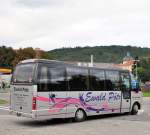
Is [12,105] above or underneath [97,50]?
underneath

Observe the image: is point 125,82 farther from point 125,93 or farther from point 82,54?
point 82,54

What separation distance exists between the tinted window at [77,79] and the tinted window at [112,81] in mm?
1576

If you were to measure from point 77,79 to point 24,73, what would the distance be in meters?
2.50

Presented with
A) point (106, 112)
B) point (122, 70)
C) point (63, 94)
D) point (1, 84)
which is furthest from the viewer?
point (1, 84)

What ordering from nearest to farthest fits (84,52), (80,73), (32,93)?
(32,93), (80,73), (84,52)

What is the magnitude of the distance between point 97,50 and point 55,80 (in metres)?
130

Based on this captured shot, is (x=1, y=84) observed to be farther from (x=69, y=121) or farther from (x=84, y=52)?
(x=84, y=52)

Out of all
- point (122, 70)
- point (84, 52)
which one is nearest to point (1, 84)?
point (122, 70)

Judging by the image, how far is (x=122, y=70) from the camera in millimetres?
19266

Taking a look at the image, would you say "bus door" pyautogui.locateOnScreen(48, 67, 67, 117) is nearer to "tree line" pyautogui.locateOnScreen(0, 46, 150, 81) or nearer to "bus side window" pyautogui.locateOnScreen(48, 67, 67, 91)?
"bus side window" pyautogui.locateOnScreen(48, 67, 67, 91)

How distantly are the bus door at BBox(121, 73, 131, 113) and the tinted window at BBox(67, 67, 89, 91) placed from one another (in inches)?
111

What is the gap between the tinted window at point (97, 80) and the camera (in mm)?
17266

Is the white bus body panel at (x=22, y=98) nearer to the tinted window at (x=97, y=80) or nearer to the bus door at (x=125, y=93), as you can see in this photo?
the tinted window at (x=97, y=80)

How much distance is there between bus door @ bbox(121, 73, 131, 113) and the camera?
19.0 metres
